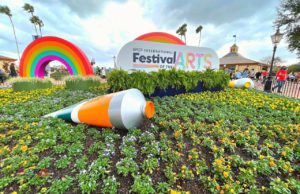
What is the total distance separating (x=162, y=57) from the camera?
238 inches

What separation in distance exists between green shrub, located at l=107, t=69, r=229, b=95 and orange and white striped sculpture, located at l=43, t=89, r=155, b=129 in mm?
2171

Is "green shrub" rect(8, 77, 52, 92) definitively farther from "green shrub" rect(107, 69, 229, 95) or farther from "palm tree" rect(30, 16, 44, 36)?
"palm tree" rect(30, 16, 44, 36)

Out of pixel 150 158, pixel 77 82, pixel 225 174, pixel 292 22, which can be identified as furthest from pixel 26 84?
pixel 292 22

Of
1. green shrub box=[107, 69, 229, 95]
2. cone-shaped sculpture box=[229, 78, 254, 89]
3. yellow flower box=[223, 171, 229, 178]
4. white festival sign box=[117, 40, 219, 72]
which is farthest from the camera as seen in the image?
cone-shaped sculpture box=[229, 78, 254, 89]

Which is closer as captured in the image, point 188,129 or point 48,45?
point 188,129

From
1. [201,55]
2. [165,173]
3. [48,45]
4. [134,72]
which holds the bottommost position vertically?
[165,173]

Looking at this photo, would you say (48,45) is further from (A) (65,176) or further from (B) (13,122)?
(A) (65,176)

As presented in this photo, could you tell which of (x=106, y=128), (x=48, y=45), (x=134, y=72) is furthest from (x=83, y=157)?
(x=48, y=45)

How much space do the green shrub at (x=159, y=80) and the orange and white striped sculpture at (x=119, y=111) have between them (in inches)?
85.5

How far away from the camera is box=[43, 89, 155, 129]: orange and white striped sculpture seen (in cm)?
250

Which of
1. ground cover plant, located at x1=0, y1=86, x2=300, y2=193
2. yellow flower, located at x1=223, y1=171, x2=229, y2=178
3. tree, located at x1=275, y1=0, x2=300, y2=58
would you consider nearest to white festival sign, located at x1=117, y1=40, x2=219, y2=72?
ground cover plant, located at x1=0, y1=86, x2=300, y2=193

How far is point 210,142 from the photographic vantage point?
2316mm

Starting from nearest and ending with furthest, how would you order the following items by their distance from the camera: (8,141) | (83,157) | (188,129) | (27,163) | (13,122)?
(27,163), (83,157), (8,141), (188,129), (13,122)

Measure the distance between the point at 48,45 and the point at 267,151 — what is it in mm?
10766
